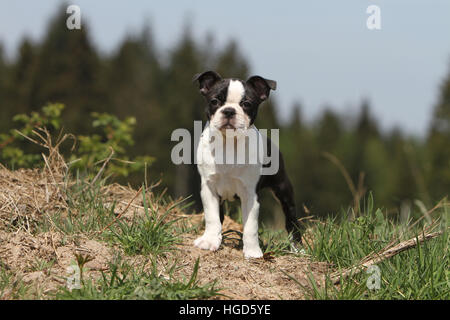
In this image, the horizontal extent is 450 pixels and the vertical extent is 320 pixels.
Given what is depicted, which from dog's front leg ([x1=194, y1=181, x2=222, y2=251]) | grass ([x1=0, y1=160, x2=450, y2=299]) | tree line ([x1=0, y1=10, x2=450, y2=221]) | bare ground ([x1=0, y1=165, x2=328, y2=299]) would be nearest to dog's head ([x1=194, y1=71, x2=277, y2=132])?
dog's front leg ([x1=194, y1=181, x2=222, y2=251])

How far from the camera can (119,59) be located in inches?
2090

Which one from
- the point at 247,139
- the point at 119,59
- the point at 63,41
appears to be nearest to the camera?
the point at 247,139

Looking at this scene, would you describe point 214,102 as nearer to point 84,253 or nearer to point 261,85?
point 261,85

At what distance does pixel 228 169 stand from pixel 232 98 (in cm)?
77

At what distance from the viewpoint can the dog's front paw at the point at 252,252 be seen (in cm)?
566

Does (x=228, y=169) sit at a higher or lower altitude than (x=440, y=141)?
higher

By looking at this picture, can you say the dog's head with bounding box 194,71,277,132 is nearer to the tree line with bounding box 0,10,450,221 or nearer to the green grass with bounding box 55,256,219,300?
the green grass with bounding box 55,256,219,300

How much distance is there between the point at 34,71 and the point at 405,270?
39.2 m

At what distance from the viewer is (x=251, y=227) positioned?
5703 millimetres

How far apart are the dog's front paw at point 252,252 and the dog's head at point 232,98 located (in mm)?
1299

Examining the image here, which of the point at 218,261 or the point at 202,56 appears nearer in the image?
the point at 218,261

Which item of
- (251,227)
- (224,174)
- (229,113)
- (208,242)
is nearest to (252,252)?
(251,227)

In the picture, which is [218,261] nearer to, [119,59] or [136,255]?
[136,255]
